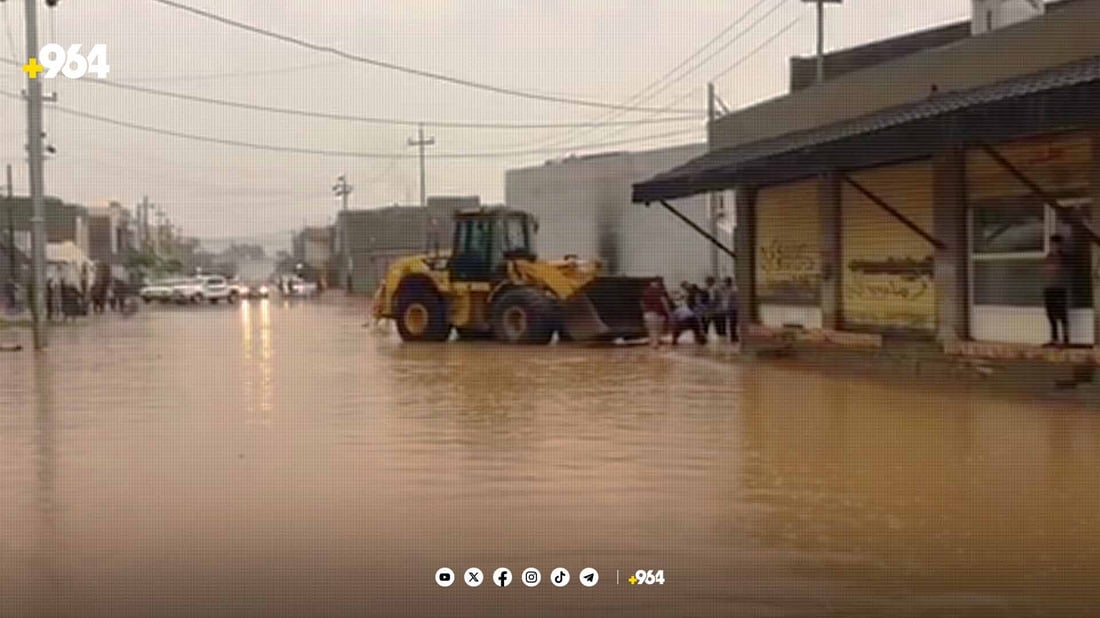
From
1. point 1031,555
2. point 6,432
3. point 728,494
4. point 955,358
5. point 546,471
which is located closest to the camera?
point 1031,555

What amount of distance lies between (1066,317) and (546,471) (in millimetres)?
8382

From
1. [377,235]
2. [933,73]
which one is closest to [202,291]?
[377,235]

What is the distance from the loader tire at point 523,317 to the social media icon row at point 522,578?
69.7 feet

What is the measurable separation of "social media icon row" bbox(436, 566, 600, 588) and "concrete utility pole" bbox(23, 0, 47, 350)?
24211 millimetres

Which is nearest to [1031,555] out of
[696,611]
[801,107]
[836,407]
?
[696,611]

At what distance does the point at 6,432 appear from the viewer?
13289 mm

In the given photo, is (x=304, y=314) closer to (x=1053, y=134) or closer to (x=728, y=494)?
(x=1053, y=134)

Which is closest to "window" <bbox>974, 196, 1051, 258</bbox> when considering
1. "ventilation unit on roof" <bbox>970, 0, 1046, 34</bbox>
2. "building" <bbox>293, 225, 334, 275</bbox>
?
"ventilation unit on roof" <bbox>970, 0, 1046, 34</bbox>

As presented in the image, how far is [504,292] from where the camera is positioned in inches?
1125

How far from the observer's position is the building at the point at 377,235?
77.5m

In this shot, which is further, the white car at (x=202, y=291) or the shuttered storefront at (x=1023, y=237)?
the white car at (x=202, y=291)

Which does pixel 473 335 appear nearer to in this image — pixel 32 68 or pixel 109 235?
pixel 32 68

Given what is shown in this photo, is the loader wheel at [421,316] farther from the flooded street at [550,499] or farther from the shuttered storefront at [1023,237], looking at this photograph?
the shuttered storefront at [1023,237]

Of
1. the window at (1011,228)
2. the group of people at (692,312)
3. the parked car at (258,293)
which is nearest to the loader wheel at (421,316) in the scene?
the group of people at (692,312)
